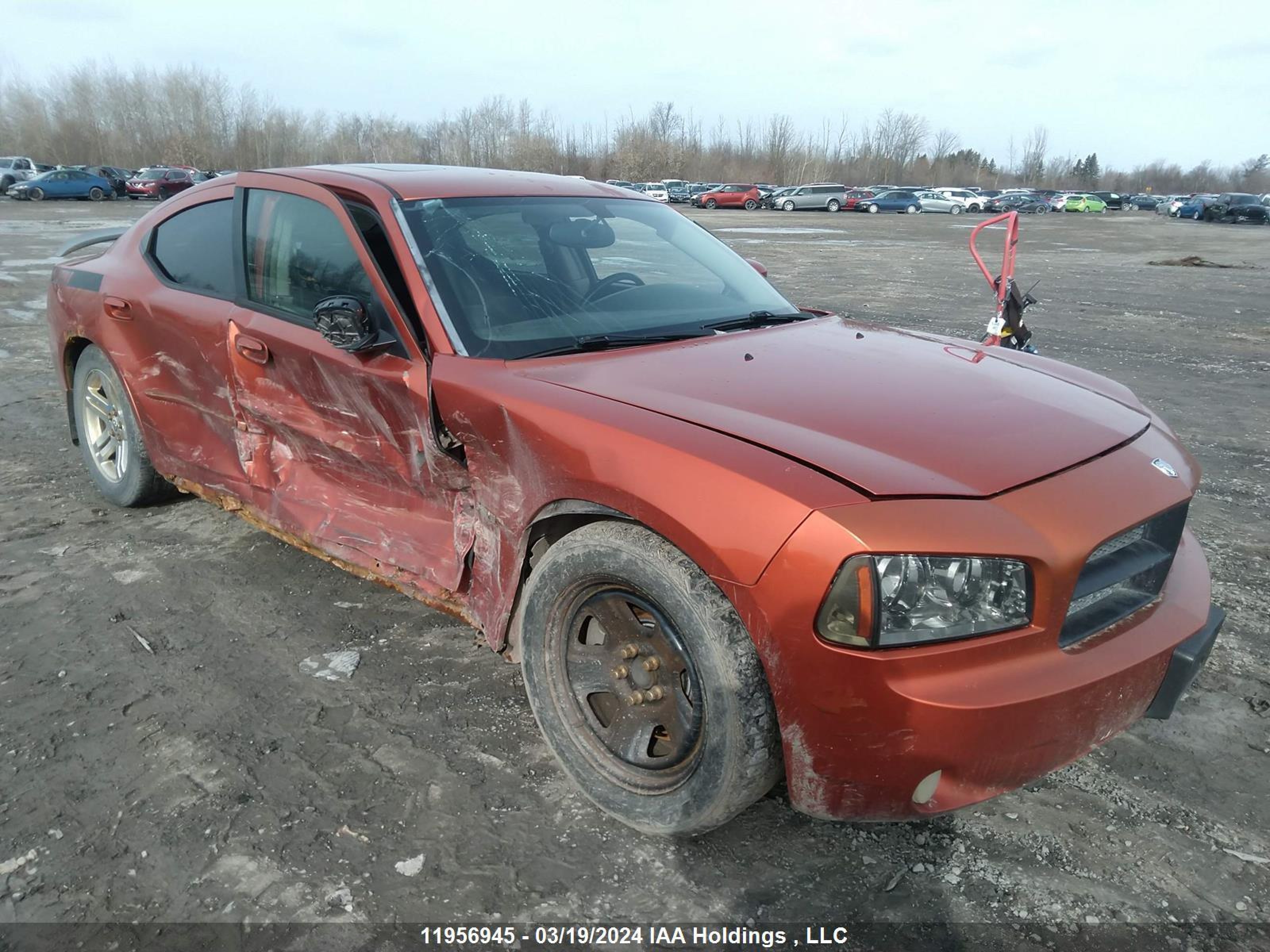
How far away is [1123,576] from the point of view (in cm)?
208

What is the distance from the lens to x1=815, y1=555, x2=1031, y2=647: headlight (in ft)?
5.82

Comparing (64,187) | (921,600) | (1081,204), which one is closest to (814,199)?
(1081,204)

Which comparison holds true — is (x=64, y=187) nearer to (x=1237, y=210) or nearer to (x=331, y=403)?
(x=331, y=403)

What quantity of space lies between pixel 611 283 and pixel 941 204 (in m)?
56.1

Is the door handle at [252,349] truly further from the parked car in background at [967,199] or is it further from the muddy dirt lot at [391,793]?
the parked car in background at [967,199]

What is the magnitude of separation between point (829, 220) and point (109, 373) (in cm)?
3994

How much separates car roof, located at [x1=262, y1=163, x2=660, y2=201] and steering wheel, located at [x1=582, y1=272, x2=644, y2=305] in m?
0.49

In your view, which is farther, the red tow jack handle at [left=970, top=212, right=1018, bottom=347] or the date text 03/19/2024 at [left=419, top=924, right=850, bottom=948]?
the red tow jack handle at [left=970, top=212, right=1018, bottom=347]

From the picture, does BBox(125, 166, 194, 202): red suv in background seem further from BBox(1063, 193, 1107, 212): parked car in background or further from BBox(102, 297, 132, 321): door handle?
BBox(1063, 193, 1107, 212): parked car in background

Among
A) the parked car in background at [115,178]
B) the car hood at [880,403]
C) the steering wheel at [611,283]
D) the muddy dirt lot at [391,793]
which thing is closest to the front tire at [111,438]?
the muddy dirt lot at [391,793]

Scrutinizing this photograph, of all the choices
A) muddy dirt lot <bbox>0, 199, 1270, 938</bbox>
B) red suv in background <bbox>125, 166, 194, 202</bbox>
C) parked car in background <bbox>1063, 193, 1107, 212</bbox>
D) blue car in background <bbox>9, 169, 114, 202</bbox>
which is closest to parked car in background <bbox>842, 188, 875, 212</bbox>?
parked car in background <bbox>1063, 193, 1107, 212</bbox>

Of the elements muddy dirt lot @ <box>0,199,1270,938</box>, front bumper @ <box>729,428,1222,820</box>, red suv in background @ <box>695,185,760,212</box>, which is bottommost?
muddy dirt lot @ <box>0,199,1270,938</box>

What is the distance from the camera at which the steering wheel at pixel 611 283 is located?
9.78ft

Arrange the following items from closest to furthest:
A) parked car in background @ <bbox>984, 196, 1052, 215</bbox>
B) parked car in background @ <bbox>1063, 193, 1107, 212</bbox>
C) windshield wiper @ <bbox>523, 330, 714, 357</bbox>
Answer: windshield wiper @ <bbox>523, 330, 714, 357</bbox> < parked car in background @ <bbox>984, 196, 1052, 215</bbox> < parked car in background @ <bbox>1063, 193, 1107, 212</bbox>
